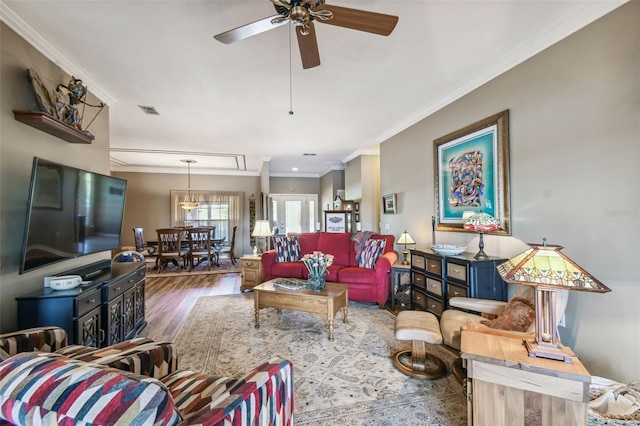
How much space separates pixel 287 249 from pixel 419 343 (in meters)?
2.85

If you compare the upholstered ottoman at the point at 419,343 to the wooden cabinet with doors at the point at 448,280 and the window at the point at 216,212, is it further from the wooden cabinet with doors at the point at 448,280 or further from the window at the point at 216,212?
the window at the point at 216,212

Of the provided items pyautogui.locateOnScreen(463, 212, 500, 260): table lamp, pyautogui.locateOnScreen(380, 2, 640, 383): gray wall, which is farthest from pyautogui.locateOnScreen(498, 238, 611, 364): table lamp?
pyautogui.locateOnScreen(463, 212, 500, 260): table lamp

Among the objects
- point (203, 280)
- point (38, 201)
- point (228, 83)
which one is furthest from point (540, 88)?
point (203, 280)

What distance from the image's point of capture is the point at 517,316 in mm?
1828

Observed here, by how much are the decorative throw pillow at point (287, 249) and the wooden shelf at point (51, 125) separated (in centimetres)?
287

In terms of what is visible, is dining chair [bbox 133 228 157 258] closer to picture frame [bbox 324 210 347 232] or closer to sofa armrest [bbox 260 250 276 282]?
sofa armrest [bbox 260 250 276 282]

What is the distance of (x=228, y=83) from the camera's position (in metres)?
3.00

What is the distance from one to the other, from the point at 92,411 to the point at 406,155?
4.46 metres

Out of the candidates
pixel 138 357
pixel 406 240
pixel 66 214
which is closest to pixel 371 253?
pixel 406 240

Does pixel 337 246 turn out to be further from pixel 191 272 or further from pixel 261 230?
pixel 191 272

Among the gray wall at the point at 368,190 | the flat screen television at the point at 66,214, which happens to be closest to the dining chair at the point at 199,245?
the flat screen television at the point at 66,214

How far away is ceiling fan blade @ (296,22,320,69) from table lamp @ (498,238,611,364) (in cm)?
183

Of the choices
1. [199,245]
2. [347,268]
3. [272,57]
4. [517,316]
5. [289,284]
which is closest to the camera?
[517,316]

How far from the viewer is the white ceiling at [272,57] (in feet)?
6.40
